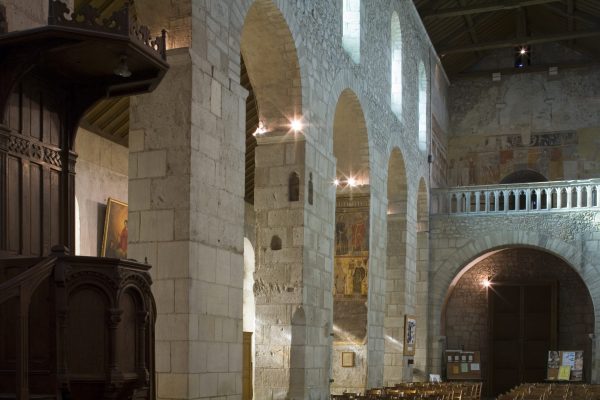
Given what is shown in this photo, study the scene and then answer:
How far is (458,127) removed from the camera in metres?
24.8

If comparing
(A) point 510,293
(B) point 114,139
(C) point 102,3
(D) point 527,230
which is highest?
(C) point 102,3

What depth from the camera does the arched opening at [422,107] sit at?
2053cm

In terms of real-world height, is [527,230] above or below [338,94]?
below

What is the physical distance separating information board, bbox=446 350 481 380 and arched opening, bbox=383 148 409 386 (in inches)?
149

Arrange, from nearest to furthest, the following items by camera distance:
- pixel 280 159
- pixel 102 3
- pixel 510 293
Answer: pixel 102 3, pixel 280 159, pixel 510 293

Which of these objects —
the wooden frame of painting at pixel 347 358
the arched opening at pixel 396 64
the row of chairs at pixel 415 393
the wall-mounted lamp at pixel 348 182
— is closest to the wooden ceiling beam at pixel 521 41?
the arched opening at pixel 396 64

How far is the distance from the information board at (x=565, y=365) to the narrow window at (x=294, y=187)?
12054 millimetres

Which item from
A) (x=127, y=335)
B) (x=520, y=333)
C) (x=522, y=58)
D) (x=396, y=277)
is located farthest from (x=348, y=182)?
(x=522, y=58)

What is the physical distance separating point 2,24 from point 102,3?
5795 millimetres

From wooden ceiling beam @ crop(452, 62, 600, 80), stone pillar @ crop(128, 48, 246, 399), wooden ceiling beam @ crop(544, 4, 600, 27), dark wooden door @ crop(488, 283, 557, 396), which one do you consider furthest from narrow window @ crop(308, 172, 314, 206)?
wooden ceiling beam @ crop(452, 62, 600, 80)

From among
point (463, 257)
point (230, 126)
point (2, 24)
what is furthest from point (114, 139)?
point (463, 257)

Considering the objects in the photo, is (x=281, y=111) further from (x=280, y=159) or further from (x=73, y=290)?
(x=73, y=290)

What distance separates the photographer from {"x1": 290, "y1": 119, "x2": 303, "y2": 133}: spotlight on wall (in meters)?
10.6

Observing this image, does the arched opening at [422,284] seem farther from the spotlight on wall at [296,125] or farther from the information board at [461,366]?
the spotlight on wall at [296,125]
